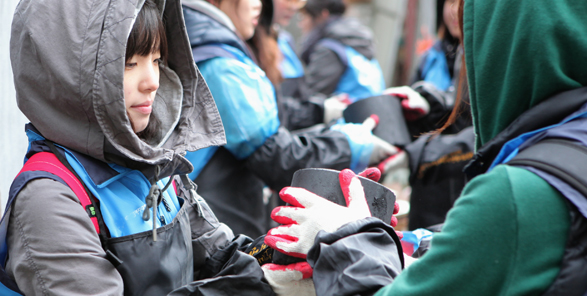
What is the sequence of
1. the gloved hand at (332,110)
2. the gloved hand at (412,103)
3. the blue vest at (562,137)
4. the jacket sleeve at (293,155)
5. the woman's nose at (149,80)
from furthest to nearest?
the gloved hand at (332,110) < the gloved hand at (412,103) < the jacket sleeve at (293,155) < the woman's nose at (149,80) < the blue vest at (562,137)

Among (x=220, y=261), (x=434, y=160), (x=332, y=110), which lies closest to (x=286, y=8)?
(x=332, y=110)

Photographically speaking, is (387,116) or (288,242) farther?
(387,116)

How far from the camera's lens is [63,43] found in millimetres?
1327

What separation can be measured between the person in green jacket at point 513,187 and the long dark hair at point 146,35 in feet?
2.67

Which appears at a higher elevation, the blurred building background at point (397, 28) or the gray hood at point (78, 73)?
the gray hood at point (78, 73)

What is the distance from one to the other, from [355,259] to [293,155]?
4.28 ft

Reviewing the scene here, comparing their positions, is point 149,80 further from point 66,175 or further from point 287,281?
point 287,281

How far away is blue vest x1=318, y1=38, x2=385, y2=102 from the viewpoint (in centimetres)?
450

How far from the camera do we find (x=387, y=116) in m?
2.85

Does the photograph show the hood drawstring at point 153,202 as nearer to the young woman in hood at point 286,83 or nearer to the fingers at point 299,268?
the fingers at point 299,268

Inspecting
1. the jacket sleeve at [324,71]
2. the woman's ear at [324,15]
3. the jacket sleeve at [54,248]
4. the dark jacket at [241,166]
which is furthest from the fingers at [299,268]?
the woman's ear at [324,15]

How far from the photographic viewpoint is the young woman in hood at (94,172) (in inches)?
48.8

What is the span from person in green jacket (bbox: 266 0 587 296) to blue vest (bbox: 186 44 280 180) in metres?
1.15

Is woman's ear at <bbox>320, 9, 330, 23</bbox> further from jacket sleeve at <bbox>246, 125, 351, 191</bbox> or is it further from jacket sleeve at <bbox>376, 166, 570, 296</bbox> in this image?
jacket sleeve at <bbox>376, 166, 570, 296</bbox>
